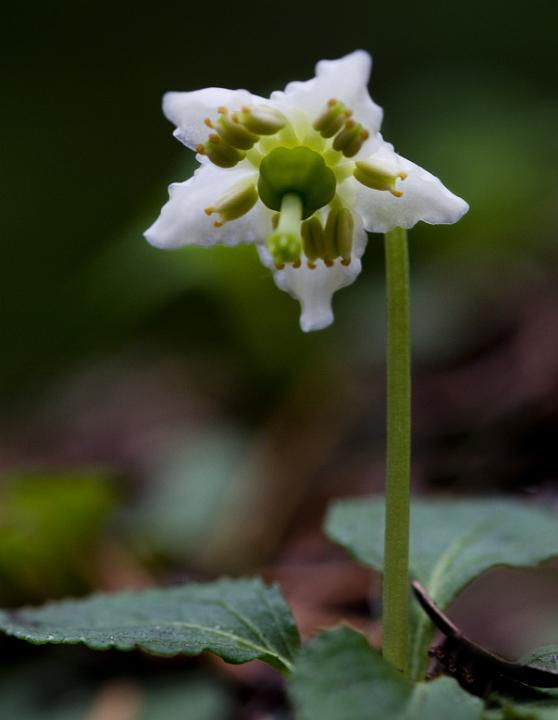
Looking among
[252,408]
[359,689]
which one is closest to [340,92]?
[359,689]

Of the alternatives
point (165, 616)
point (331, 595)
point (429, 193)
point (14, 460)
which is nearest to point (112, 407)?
point (14, 460)

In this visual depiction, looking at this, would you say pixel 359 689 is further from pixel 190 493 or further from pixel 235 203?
pixel 190 493

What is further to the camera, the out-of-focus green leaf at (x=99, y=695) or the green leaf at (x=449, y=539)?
the out-of-focus green leaf at (x=99, y=695)

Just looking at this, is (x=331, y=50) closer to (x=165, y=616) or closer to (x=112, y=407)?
(x=112, y=407)

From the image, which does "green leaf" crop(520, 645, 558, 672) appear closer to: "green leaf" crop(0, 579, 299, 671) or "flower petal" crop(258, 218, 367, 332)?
"green leaf" crop(0, 579, 299, 671)

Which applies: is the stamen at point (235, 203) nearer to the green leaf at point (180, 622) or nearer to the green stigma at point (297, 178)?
the green stigma at point (297, 178)

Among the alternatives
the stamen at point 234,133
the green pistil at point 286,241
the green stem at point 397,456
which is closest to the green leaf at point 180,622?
the green stem at point 397,456
